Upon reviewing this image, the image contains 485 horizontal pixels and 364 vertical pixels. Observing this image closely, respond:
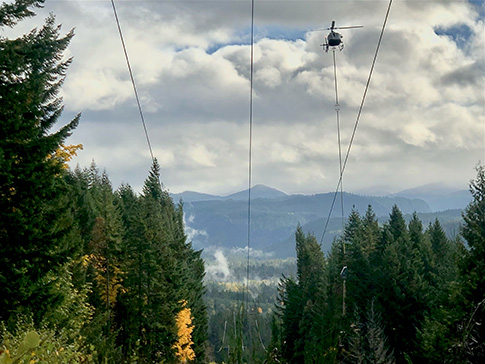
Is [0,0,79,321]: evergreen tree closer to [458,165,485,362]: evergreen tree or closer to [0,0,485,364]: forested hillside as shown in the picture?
[0,0,485,364]: forested hillside

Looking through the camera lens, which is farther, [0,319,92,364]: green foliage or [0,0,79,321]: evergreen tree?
[0,0,79,321]: evergreen tree

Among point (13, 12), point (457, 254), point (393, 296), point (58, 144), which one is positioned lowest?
point (393, 296)

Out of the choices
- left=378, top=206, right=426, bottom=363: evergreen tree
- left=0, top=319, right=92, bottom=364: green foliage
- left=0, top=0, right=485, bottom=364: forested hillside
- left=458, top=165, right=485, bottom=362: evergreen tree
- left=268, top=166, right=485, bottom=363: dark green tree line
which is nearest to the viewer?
left=0, top=319, right=92, bottom=364: green foliage

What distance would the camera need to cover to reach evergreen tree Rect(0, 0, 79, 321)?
1964 cm

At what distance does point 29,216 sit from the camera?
66.5 ft

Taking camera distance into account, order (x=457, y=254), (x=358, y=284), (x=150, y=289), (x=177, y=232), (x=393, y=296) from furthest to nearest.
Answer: (x=177, y=232)
(x=358, y=284)
(x=393, y=296)
(x=150, y=289)
(x=457, y=254)

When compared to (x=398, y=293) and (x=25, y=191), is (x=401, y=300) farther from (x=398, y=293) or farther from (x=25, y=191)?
(x=25, y=191)

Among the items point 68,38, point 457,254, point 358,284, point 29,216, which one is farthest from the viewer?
point 358,284

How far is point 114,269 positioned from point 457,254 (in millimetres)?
24165

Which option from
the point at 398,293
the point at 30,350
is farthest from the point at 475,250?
the point at 30,350

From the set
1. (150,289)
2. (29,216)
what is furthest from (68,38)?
(150,289)

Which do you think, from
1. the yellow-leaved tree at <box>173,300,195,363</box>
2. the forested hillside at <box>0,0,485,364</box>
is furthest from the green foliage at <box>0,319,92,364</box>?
the yellow-leaved tree at <box>173,300,195,363</box>

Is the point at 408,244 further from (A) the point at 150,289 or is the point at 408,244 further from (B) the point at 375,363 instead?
(B) the point at 375,363

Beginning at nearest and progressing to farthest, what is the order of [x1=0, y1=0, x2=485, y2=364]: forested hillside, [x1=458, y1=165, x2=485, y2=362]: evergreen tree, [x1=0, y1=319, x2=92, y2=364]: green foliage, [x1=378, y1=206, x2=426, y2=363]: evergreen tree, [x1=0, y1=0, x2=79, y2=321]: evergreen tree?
[x1=0, y1=319, x2=92, y2=364]: green foliage < [x1=0, y1=0, x2=485, y2=364]: forested hillside < [x1=0, y1=0, x2=79, y2=321]: evergreen tree < [x1=458, y1=165, x2=485, y2=362]: evergreen tree < [x1=378, y1=206, x2=426, y2=363]: evergreen tree
